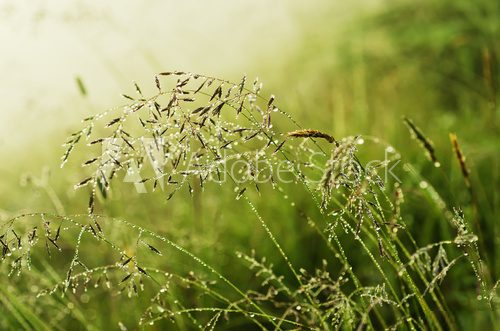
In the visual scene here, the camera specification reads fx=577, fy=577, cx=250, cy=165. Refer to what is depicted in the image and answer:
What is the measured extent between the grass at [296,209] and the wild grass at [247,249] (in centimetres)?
1

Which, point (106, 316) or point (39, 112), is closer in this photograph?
point (106, 316)

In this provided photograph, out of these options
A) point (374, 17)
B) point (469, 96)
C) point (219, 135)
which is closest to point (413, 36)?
point (374, 17)

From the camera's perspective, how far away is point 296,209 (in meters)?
2.28

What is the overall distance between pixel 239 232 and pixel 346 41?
1.59 m

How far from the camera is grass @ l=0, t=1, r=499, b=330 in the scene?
120 centimetres

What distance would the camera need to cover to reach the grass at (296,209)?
120 centimetres

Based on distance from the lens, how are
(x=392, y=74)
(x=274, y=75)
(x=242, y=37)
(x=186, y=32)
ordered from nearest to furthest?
(x=392, y=74)
(x=274, y=75)
(x=186, y=32)
(x=242, y=37)

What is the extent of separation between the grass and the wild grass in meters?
0.01

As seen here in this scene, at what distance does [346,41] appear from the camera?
3.51m

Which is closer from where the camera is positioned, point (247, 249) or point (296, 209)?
point (296, 209)

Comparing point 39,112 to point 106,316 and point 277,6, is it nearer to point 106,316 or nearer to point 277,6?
point 106,316

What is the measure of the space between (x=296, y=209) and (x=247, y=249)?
29cm

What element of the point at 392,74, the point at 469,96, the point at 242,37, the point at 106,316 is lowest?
the point at 106,316

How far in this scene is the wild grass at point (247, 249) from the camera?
3.85ft
